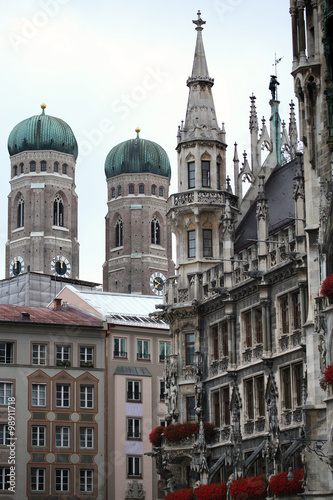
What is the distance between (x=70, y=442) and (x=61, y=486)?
3.06 m

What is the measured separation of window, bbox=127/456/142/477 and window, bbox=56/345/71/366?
8.24 m

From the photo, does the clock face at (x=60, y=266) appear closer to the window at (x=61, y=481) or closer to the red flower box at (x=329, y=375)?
the window at (x=61, y=481)

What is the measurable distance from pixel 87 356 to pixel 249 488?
103 feet

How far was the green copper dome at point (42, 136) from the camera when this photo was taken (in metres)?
194

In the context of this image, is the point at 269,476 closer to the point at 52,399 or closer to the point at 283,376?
the point at 283,376

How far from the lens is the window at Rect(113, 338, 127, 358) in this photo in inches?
3423

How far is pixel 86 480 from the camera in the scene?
83.4m

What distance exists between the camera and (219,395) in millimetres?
64125


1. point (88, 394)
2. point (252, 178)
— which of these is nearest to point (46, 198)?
point (88, 394)

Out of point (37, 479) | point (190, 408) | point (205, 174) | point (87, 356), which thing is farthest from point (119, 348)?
point (205, 174)

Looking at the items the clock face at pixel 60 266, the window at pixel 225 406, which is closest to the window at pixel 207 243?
the window at pixel 225 406

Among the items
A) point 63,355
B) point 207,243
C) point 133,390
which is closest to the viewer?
point 207,243

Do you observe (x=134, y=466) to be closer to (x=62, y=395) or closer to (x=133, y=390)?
(x=133, y=390)

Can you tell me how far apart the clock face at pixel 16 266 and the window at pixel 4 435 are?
369 ft
